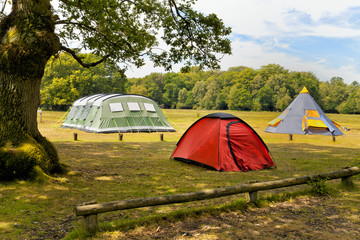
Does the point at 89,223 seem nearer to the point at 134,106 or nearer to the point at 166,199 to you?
the point at 166,199

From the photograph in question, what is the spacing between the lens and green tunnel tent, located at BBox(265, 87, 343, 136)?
21.1m

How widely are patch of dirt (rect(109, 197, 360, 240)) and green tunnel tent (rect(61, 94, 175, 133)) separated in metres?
16.8

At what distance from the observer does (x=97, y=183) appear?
780 cm

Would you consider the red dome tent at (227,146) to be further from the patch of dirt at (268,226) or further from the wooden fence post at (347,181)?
the patch of dirt at (268,226)

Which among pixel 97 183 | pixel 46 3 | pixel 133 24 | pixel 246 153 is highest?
pixel 133 24

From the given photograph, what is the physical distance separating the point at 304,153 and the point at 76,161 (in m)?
10.8

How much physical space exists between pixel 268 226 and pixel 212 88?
99153mm

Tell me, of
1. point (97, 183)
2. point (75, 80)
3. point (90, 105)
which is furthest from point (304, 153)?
point (75, 80)

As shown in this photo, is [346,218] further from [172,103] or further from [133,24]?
[172,103]

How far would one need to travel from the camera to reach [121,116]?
21.6m

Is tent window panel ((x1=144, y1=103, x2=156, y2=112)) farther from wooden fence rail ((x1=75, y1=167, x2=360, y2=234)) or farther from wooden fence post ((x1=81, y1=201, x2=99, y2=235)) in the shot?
wooden fence post ((x1=81, y1=201, x2=99, y2=235))

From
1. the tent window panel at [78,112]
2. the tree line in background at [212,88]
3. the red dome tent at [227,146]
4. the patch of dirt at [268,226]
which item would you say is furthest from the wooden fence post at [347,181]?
the tree line in background at [212,88]

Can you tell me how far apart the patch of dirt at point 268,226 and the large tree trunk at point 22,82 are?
Answer: 4199 millimetres

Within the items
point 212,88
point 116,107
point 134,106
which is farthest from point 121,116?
point 212,88
